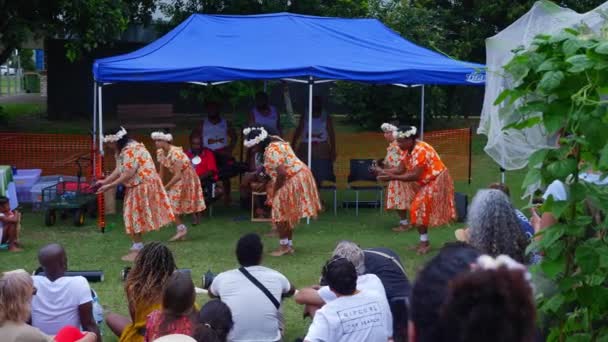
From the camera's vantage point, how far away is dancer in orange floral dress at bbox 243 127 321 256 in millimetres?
9797

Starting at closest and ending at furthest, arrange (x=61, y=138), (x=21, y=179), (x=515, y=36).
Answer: (x=515, y=36), (x=21, y=179), (x=61, y=138)

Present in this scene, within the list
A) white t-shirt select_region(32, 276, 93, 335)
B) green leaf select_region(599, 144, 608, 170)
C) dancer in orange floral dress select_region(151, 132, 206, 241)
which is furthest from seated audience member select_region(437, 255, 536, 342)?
dancer in orange floral dress select_region(151, 132, 206, 241)

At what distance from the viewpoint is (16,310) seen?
175 inches

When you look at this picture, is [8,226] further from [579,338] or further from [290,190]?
[579,338]

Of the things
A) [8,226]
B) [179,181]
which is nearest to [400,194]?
[179,181]

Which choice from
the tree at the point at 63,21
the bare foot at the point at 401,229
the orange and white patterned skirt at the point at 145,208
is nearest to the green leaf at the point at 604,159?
the orange and white patterned skirt at the point at 145,208

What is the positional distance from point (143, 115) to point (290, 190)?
13.2m

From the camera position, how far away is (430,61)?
41.3 ft

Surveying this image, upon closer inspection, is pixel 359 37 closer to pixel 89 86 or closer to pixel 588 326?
pixel 588 326

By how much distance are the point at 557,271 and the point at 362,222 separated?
854cm

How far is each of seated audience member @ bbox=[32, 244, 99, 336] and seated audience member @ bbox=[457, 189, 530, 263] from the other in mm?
2539

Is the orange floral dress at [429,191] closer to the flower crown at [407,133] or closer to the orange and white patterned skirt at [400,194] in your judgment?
the flower crown at [407,133]

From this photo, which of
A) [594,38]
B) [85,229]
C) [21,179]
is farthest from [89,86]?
[594,38]

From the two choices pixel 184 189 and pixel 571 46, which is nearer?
pixel 571 46
